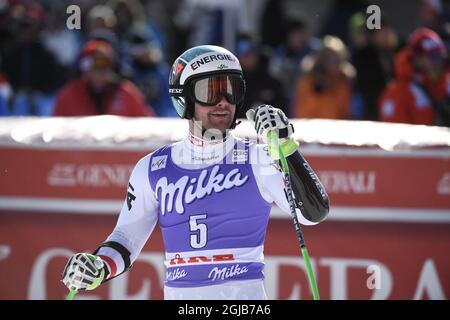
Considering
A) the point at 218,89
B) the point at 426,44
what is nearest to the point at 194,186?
the point at 218,89

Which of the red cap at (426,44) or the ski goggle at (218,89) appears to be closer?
the ski goggle at (218,89)

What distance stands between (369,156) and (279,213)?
747 millimetres

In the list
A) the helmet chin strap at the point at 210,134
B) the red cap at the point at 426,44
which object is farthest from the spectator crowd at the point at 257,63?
the helmet chin strap at the point at 210,134

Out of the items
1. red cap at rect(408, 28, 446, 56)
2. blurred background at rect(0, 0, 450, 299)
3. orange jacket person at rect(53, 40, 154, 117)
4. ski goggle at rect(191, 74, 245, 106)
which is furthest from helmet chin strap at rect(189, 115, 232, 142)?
red cap at rect(408, 28, 446, 56)

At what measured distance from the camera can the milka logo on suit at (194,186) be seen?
559 cm

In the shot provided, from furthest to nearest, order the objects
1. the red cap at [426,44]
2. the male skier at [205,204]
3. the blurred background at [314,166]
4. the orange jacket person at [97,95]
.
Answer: the orange jacket person at [97,95] → the red cap at [426,44] → the blurred background at [314,166] → the male skier at [205,204]

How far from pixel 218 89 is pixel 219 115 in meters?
0.13

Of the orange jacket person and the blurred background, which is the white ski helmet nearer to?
the blurred background

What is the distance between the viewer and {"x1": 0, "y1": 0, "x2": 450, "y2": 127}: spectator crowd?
959 cm

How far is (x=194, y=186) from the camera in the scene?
5641mm

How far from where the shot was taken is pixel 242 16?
12.6 metres

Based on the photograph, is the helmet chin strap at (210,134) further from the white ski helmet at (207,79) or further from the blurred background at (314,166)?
the blurred background at (314,166)

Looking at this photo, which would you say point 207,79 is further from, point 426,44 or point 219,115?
point 426,44
